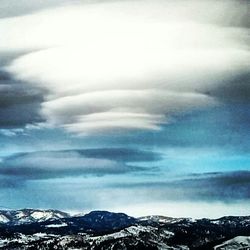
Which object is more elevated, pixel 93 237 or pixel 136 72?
pixel 136 72

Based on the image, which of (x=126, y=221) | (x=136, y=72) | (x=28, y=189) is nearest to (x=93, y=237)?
(x=126, y=221)

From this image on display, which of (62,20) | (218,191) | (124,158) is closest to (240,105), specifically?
(218,191)

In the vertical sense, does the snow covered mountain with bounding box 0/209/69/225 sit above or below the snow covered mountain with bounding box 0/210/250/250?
above

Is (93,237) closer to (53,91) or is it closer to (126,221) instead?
(126,221)

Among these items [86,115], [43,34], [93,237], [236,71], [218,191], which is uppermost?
[43,34]

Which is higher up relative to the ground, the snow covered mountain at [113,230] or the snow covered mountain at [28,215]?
the snow covered mountain at [28,215]

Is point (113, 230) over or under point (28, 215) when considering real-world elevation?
under

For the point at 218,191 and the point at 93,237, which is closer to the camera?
the point at 218,191
